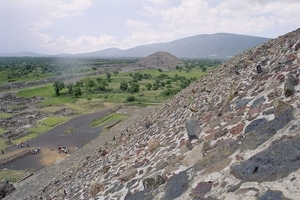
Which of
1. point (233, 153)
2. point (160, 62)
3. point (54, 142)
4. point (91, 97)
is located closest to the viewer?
point (233, 153)

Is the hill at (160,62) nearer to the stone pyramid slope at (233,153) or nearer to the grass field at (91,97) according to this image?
the grass field at (91,97)

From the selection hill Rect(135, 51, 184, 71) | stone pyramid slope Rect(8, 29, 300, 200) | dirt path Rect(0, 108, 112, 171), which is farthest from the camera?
hill Rect(135, 51, 184, 71)

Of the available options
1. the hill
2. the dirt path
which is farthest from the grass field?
the hill

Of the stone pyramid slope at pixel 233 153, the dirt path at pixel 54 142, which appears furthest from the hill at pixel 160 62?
the stone pyramid slope at pixel 233 153

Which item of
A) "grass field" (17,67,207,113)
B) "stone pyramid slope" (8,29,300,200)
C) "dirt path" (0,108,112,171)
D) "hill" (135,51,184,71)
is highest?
"stone pyramid slope" (8,29,300,200)

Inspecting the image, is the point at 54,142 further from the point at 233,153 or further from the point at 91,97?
the point at 233,153

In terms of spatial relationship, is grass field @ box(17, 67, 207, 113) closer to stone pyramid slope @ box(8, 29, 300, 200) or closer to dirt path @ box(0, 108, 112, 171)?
dirt path @ box(0, 108, 112, 171)

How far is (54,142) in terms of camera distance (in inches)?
1454

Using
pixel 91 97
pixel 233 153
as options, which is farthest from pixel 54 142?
pixel 233 153

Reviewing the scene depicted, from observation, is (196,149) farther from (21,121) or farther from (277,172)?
(21,121)

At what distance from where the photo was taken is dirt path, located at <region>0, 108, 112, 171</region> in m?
30.1

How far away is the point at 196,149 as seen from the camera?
16.7 ft

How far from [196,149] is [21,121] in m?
49.5

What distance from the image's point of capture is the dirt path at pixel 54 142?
30141 millimetres
